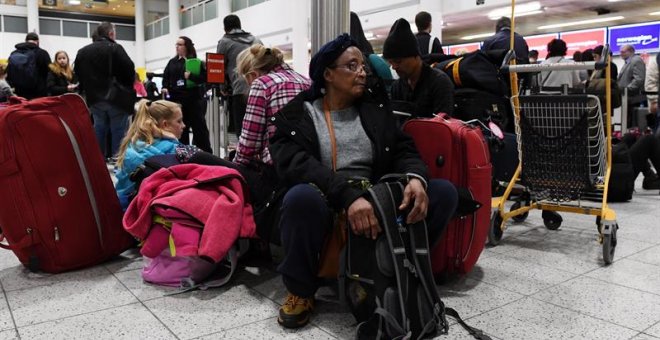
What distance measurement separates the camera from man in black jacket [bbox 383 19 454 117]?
268 centimetres

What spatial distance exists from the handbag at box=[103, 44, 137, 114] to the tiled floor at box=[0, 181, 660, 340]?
8.12ft

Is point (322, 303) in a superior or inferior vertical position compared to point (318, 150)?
inferior

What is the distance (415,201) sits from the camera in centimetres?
179

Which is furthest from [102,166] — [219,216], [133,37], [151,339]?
[133,37]

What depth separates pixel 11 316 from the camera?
193 centimetres

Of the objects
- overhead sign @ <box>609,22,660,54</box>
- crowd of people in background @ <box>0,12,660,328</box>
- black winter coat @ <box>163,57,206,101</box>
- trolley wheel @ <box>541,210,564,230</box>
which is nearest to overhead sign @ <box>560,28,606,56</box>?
overhead sign @ <box>609,22,660,54</box>

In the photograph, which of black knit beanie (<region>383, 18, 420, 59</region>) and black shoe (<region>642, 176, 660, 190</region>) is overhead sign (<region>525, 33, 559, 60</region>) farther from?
black knit beanie (<region>383, 18, 420, 59</region>)

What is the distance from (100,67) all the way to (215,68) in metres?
1.07

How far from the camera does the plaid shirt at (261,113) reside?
2.41m

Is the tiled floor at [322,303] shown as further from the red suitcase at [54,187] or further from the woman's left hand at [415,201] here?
the woman's left hand at [415,201]

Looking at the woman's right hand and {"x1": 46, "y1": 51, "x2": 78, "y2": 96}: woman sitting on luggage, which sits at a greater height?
{"x1": 46, "y1": 51, "x2": 78, "y2": 96}: woman sitting on luggage

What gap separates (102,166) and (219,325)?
3.64ft

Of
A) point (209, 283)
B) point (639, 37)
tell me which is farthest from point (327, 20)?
point (639, 37)

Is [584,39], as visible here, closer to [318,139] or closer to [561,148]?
[561,148]
